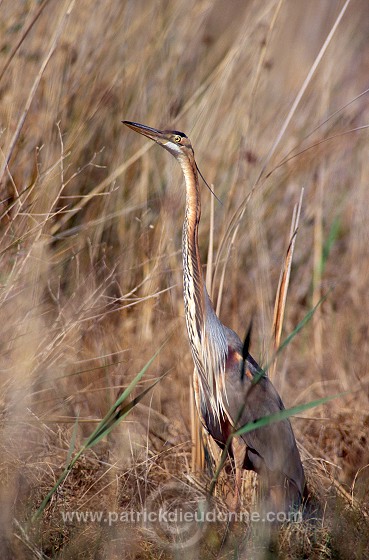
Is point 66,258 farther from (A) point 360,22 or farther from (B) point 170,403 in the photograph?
(A) point 360,22

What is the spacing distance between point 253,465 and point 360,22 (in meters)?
2.47

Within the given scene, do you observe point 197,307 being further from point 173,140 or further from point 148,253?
point 148,253

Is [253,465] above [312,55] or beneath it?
beneath

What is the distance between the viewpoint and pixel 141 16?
3180 mm

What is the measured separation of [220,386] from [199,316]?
0.71 ft

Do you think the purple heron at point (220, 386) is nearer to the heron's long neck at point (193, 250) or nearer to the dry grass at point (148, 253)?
the heron's long neck at point (193, 250)

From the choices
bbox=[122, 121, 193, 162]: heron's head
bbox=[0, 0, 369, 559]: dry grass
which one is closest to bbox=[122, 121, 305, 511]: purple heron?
bbox=[122, 121, 193, 162]: heron's head

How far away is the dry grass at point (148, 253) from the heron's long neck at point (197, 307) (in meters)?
0.09

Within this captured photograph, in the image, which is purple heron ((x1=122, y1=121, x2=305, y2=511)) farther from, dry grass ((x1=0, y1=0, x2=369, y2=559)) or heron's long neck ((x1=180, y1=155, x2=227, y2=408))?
dry grass ((x1=0, y1=0, x2=369, y2=559))

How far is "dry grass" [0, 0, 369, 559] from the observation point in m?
2.32

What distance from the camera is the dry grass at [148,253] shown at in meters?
2.32

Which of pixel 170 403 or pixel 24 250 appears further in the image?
pixel 170 403

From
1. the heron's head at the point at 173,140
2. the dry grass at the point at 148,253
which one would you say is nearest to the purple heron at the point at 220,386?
the heron's head at the point at 173,140

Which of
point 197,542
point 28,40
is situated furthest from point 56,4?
point 197,542
